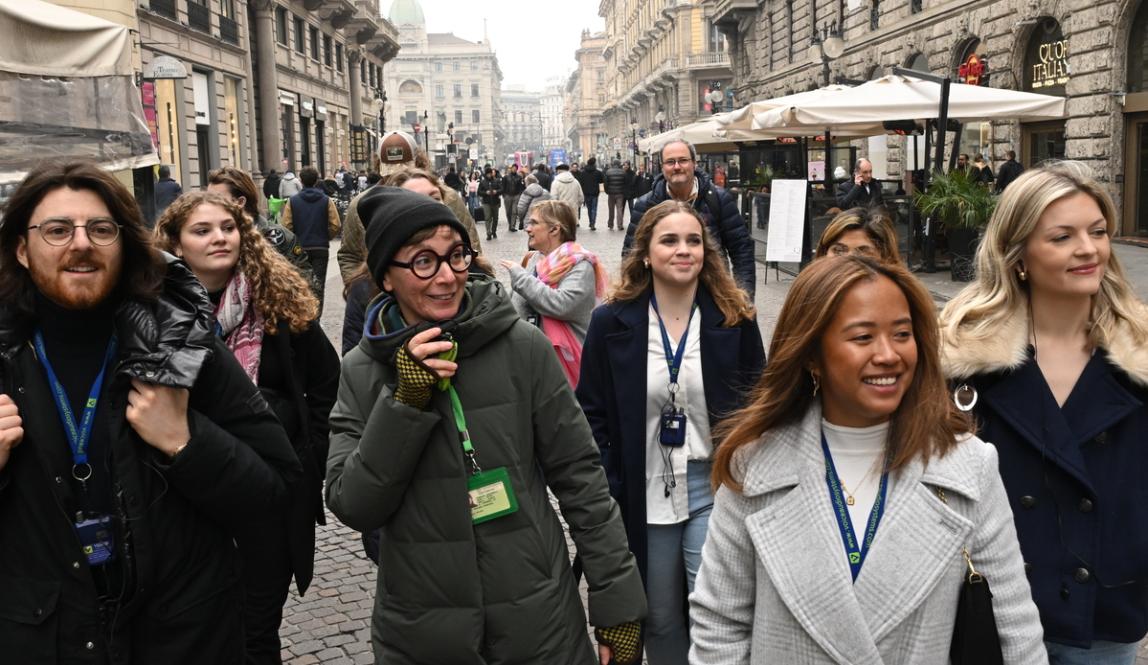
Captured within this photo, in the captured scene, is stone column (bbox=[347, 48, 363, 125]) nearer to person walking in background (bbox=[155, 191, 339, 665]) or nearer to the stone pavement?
the stone pavement

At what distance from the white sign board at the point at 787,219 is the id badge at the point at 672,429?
444 inches

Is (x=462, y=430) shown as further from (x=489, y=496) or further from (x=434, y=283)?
(x=434, y=283)

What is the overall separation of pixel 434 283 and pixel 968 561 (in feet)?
4.41

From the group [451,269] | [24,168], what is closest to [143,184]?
[24,168]

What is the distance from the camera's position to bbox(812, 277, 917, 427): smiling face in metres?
2.09

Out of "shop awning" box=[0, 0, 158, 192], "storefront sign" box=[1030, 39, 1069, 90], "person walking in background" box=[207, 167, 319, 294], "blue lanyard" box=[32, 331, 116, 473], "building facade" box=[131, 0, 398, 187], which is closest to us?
"blue lanyard" box=[32, 331, 116, 473]

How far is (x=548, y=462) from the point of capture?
2.71 meters

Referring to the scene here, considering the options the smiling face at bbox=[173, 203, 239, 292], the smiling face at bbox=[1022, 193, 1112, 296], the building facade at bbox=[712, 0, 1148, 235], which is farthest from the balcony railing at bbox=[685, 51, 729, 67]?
the smiling face at bbox=[1022, 193, 1112, 296]

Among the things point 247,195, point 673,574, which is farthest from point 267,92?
point 673,574

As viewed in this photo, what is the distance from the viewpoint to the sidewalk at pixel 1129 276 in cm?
1283

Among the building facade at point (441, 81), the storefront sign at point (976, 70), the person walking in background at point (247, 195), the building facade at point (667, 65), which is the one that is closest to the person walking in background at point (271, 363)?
the person walking in background at point (247, 195)

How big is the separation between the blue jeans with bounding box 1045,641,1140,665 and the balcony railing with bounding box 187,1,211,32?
2787 cm

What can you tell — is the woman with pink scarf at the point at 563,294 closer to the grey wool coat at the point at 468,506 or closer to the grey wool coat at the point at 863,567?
the grey wool coat at the point at 468,506

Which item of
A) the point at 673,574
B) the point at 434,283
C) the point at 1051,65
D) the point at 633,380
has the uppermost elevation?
the point at 1051,65
